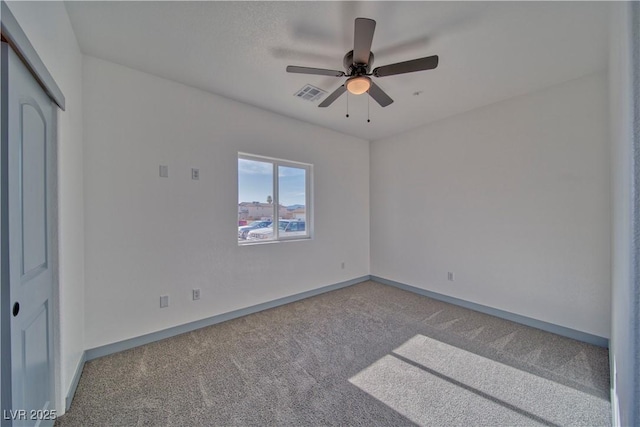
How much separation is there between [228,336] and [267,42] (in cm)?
283

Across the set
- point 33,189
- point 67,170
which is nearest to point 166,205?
point 67,170

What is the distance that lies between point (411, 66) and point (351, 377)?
2.47m

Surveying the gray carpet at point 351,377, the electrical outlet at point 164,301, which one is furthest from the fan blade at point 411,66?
the electrical outlet at point 164,301

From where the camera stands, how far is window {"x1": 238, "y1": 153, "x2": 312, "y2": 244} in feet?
10.9

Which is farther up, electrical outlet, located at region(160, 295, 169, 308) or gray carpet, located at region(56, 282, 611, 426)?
electrical outlet, located at region(160, 295, 169, 308)

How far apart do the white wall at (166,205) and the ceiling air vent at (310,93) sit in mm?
672

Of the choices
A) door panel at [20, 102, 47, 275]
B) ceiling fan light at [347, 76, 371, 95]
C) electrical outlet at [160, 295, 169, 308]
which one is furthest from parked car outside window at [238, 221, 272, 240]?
ceiling fan light at [347, 76, 371, 95]

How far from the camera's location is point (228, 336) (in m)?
2.66

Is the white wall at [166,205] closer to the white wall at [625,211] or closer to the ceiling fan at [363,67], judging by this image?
the ceiling fan at [363,67]

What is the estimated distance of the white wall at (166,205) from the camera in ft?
7.53

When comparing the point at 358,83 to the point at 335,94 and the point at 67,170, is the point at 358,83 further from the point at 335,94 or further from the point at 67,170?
the point at 67,170

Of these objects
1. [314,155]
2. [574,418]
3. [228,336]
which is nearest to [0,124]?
[228,336]

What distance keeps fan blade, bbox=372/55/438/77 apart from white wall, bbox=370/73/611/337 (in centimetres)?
189

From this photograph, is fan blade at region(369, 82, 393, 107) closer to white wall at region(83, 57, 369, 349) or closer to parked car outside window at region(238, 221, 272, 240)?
white wall at region(83, 57, 369, 349)
